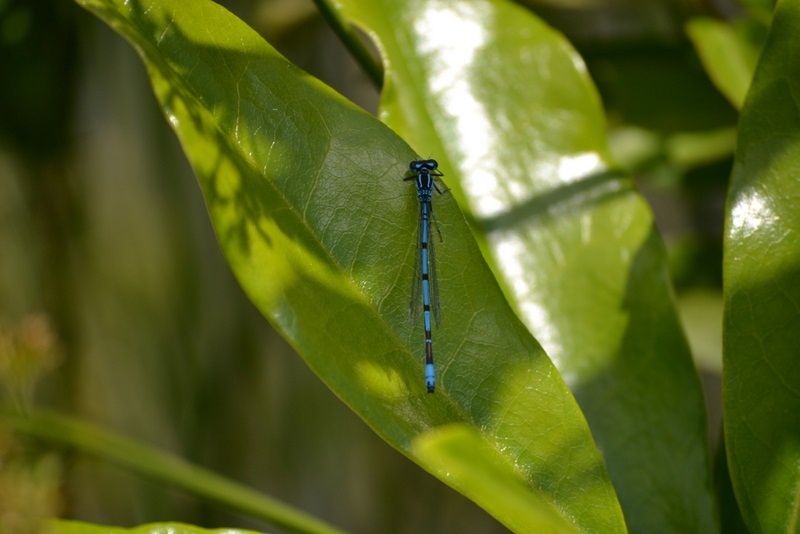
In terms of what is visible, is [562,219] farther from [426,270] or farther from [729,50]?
[729,50]

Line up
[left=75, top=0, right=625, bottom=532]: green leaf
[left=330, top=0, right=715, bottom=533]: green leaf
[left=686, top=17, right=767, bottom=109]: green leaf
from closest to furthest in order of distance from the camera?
[left=75, top=0, right=625, bottom=532]: green leaf < [left=330, top=0, right=715, bottom=533]: green leaf < [left=686, top=17, right=767, bottom=109]: green leaf

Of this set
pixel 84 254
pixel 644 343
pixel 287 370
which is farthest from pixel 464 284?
pixel 84 254

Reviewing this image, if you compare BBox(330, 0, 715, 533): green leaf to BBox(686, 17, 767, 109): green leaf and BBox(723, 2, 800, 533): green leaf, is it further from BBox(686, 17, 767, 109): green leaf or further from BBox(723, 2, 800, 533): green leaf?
BBox(686, 17, 767, 109): green leaf

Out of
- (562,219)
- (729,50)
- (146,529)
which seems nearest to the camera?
(146,529)

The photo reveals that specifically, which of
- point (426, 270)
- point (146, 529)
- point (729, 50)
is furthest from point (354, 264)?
point (729, 50)

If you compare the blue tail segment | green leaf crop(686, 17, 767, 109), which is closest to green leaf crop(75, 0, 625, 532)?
the blue tail segment

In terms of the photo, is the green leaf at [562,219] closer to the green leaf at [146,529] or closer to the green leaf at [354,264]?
the green leaf at [354,264]

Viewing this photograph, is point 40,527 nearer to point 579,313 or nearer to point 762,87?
point 579,313
